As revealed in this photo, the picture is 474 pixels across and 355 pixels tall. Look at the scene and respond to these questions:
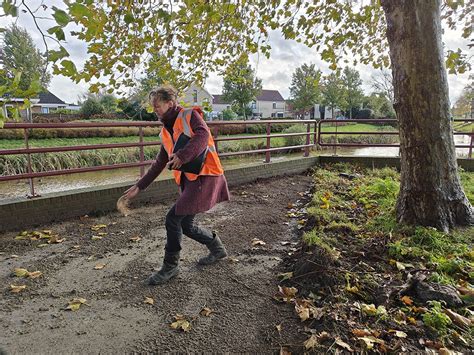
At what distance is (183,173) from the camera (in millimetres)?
3037

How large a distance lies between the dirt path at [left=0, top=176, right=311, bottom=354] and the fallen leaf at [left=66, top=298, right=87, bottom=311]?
0.04m

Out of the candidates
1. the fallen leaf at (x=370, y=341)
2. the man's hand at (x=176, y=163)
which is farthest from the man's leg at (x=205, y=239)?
the fallen leaf at (x=370, y=341)

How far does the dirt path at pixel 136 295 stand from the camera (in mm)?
2268

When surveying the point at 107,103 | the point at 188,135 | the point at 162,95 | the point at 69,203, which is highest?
the point at 107,103

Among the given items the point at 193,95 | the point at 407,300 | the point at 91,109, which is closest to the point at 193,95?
the point at 193,95

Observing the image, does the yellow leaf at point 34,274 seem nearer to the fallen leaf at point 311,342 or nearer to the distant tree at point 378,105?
the fallen leaf at point 311,342

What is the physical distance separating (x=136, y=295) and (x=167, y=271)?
0.35m

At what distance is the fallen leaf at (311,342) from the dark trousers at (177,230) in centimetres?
144

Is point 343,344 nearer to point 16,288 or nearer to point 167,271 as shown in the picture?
point 167,271

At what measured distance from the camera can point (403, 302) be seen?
2492 mm

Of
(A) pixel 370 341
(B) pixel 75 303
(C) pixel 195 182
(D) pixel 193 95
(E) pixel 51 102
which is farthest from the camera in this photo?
(E) pixel 51 102

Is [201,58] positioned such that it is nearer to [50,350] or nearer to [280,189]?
[280,189]

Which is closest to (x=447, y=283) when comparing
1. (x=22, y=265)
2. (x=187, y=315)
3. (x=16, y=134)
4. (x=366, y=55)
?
(x=187, y=315)

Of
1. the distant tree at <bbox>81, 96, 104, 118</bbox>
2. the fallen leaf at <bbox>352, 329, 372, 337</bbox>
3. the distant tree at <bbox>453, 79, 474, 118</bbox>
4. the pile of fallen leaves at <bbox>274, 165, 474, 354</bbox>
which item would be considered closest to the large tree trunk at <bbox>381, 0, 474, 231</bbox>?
the pile of fallen leaves at <bbox>274, 165, 474, 354</bbox>
